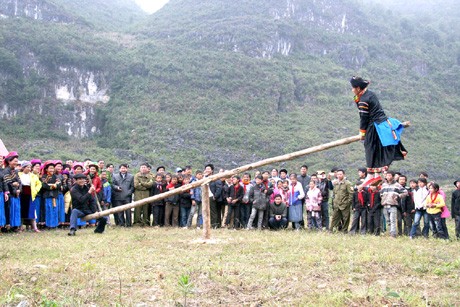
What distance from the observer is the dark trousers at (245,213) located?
1342 centimetres

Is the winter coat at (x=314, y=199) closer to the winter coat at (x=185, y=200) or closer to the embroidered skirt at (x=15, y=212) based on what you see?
the winter coat at (x=185, y=200)

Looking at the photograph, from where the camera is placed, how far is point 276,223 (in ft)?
42.3

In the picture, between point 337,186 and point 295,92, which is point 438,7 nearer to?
point 295,92

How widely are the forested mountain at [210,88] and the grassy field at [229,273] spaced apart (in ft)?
127

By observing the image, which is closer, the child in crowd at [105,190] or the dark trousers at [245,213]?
the dark trousers at [245,213]

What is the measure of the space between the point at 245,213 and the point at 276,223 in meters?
0.96

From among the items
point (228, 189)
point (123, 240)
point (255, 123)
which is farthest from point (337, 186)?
point (255, 123)

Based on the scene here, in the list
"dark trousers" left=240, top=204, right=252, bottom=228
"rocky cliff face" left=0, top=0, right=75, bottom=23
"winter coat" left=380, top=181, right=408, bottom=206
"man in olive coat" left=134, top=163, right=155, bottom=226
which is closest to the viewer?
"winter coat" left=380, top=181, right=408, bottom=206

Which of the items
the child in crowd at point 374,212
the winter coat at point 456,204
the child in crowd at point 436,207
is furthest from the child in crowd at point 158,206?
the winter coat at point 456,204

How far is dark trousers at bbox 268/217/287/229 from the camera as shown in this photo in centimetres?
1287

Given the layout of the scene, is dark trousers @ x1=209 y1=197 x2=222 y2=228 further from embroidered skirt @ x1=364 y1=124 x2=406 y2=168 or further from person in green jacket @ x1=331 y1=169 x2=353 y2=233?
embroidered skirt @ x1=364 y1=124 x2=406 y2=168

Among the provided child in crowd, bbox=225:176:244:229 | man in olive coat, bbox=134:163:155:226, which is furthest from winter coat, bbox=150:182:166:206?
child in crowd, bbox=225:176:244:229

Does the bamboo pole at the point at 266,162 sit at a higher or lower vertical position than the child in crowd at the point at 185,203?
higher

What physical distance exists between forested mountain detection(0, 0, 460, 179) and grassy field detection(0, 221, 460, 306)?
1525 inches
